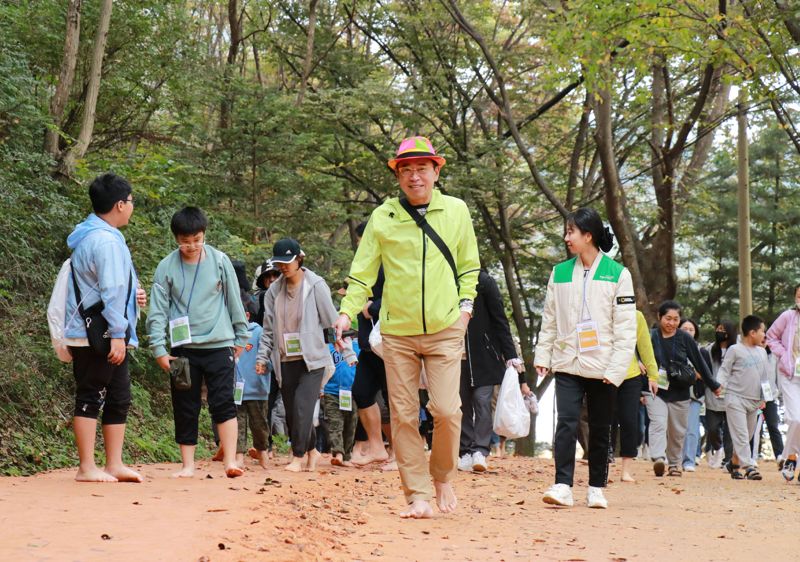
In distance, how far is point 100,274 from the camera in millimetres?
7617

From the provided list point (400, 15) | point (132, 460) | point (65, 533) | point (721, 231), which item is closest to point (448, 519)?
point (65, 533)

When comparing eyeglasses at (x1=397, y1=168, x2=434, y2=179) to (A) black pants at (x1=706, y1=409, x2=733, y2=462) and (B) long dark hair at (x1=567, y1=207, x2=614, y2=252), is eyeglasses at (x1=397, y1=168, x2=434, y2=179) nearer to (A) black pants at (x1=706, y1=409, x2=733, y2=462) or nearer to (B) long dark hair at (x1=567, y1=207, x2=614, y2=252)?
(B) long dark hair at (x1=567, y1=207, x2=614, y2=252)

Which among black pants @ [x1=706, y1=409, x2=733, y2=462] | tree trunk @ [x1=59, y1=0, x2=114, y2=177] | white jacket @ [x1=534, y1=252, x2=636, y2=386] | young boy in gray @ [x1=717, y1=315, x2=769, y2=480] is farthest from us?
black pants @ [x1=706, y1=409, x2=733, y2=462]

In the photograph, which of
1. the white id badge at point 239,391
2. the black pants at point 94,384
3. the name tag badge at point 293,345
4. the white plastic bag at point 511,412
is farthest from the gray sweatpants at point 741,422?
the black pants at point 94,384

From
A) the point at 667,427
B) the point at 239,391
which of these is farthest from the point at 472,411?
the point at 667,427

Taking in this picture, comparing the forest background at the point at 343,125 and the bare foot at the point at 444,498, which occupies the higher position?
the forest background at the point at 343,125

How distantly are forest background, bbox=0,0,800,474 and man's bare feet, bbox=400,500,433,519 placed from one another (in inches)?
147

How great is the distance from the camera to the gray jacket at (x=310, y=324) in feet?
32.5

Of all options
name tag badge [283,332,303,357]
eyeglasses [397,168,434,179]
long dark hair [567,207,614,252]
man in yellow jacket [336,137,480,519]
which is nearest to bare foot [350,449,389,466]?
name tag badge [283,332,303,357]

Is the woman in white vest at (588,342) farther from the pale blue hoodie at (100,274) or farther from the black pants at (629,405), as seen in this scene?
the pale blue hoodie at (100,274)

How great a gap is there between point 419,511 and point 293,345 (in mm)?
3397

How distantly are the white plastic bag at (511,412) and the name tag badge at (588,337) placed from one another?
2442 mm

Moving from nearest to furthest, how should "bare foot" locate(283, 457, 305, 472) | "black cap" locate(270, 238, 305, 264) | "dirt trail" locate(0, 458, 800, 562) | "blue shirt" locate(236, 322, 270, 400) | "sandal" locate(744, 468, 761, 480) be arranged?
"dirt trail" locate(0, 458, 800, 562), "black cap" locate(270, 238, 305, 264), "bare foot" locate(283, 457, 305, 472), "blue shirt" locate(236, 322, 270, 400), "sandal" locate(744, 468, 761, 480)

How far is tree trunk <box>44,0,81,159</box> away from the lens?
1230 cm
